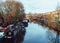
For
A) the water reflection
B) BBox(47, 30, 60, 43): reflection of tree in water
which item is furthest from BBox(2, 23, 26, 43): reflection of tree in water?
BBox(47, 30, 60, 43): reflection of tree in water

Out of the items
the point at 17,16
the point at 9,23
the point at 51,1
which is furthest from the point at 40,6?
the point at 9,23

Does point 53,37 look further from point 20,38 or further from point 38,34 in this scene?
point 20,38

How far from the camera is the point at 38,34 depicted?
68.4 inches

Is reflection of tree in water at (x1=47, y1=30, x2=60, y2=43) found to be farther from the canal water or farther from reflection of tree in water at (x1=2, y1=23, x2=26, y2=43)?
reflection of tree in water at (x1=2, y1=23, x2=26, y2=43)

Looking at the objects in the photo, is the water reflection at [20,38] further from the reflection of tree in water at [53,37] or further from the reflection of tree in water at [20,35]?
the reflection of tree in water at [53,37]

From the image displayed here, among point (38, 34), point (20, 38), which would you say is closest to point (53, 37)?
point (38, 34)

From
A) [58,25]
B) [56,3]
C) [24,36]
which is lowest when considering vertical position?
[24,36]

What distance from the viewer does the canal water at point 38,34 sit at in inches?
68.4

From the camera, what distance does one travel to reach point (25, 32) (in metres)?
1.76

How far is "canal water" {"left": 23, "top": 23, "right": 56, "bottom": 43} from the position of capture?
5.70 ft

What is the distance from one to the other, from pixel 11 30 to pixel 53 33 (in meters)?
0.46

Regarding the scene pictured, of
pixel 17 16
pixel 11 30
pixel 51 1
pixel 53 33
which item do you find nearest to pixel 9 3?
pixel 17 16

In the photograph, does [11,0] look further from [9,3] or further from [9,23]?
[9,23]

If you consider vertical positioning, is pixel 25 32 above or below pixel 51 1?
below
